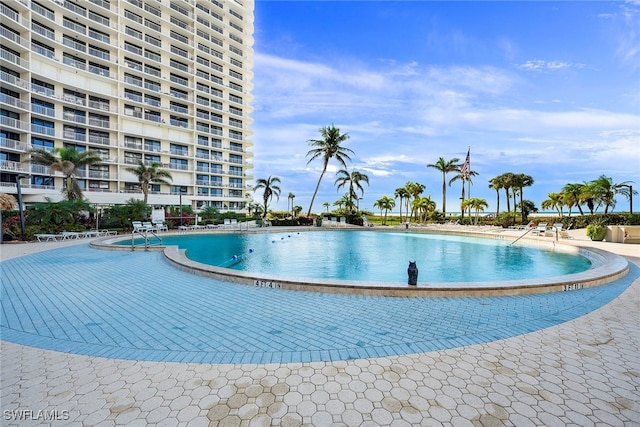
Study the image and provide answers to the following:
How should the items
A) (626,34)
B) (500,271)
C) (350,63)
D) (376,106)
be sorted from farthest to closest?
(376,106)
(350,63)
(626,34)
(500,271)

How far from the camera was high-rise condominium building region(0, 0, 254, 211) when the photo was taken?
26.2 metres

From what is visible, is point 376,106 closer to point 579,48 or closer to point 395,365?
point 579,48

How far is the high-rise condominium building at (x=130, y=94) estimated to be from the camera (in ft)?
86.1

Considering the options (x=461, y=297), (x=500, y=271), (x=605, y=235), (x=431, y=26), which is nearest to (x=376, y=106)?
(x=431, y=26)

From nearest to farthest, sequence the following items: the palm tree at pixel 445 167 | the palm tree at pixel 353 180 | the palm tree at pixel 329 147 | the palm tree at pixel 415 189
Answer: the palm tree at pixel 329 147 → the palm tree at pixel 353 180 → the palm tree at pixel 445 167 → the palm tree at pixel 415 189

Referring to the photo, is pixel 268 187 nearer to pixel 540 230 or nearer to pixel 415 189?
pixel 415 189

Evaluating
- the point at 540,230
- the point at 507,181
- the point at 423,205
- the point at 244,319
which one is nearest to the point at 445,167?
the point at 423,205

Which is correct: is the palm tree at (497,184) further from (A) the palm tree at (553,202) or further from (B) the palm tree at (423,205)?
(B) the palm tree at (423,205)

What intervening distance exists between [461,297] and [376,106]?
2823 cm

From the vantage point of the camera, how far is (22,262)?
9727mm

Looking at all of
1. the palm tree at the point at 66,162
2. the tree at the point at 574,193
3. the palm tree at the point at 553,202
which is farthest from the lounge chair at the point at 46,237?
the palm tree at the point at 553,202

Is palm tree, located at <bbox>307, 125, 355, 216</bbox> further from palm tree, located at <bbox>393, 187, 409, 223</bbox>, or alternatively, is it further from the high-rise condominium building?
the high-rise condominium building

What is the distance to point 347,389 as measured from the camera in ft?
9.18

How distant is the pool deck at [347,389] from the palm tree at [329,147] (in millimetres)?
30479
